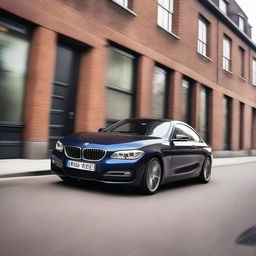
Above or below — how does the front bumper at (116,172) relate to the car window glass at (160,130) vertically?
below

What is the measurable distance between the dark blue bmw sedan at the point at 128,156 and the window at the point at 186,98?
458 inches

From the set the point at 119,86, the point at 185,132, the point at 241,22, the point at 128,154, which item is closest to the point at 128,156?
the point at 128,154

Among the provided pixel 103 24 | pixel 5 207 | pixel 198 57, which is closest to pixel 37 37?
pixel 103 24

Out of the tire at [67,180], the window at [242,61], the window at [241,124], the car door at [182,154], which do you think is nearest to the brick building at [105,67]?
the window at [242,61]

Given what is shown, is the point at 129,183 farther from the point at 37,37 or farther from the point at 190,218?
the point at 37,37

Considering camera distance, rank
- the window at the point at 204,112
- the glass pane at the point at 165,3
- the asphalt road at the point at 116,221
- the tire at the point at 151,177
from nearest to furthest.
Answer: the asphalt road at the point at 116,221 < the tire at the point at 151,177 < the glass pane at the point at 165,3 < the window at the point at 204,112

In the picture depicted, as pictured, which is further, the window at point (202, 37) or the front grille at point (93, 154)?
the window at point (202, 37)

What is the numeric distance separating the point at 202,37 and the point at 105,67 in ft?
31.1

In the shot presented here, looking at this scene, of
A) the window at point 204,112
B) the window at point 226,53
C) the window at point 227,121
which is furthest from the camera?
the window at point 227,121

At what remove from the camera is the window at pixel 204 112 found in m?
20.6

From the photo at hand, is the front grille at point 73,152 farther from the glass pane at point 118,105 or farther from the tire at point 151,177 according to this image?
the glass pane at point 118,105

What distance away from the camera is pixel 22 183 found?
6.26 metres

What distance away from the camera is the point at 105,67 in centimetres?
1273

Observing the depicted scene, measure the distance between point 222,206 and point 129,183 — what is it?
1464mm
